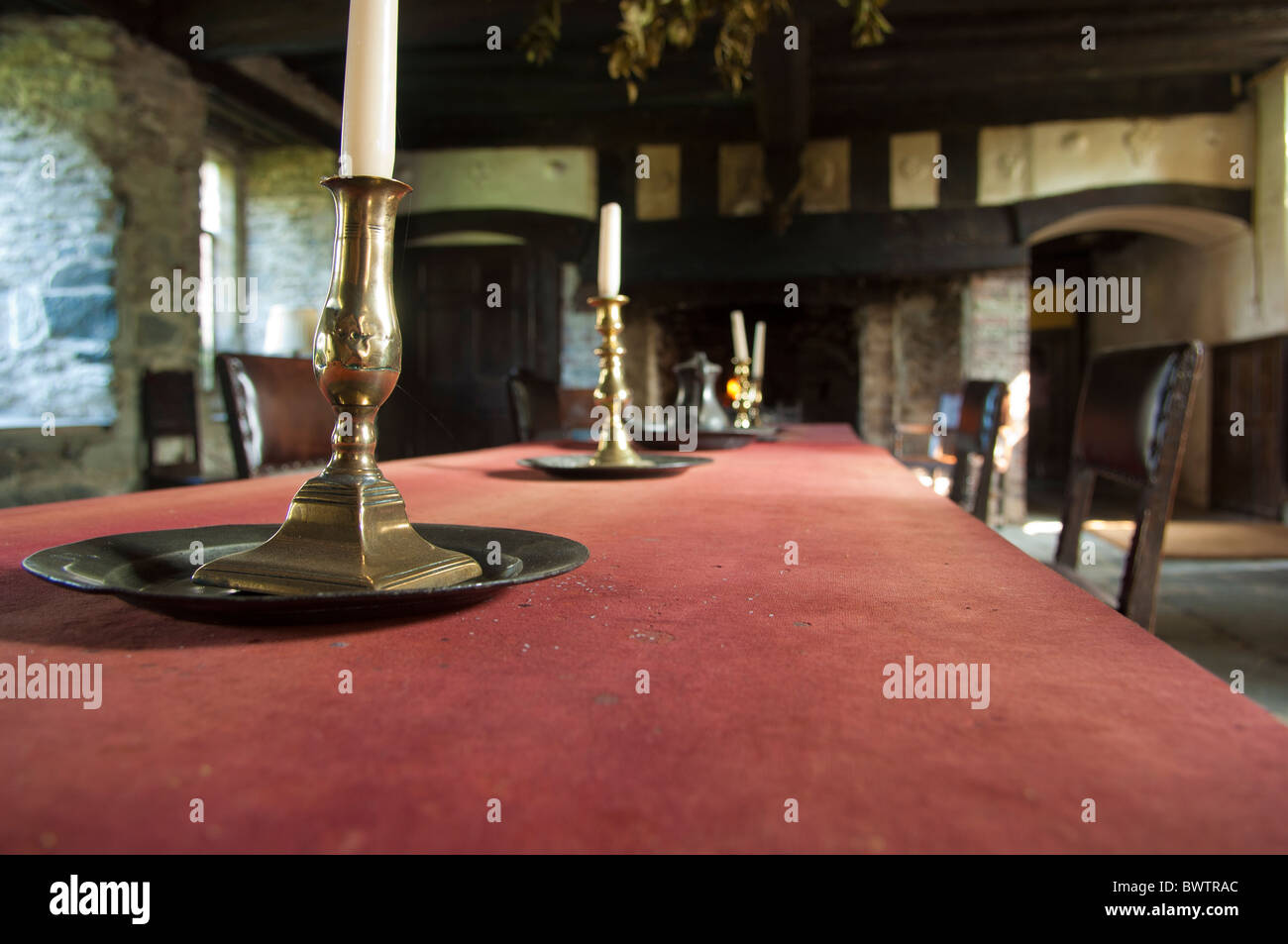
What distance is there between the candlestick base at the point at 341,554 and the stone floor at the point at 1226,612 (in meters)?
1.71

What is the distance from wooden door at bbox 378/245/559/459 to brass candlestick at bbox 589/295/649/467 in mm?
4600

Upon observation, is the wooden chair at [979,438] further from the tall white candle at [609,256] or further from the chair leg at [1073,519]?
the tall white candle at [609,256]

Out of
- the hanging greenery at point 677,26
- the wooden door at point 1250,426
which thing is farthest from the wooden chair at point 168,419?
the wooden door at point 1250,426

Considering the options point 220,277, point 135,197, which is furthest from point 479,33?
point 220,277

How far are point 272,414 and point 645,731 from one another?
161 cm

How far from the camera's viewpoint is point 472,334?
5.97m

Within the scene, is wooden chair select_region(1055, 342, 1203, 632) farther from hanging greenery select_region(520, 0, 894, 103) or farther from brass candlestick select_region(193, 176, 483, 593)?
brass candlestick select_region(193, 176, 483, 593)

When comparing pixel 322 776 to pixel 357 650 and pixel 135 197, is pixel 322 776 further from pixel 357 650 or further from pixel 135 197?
pixel 135 197

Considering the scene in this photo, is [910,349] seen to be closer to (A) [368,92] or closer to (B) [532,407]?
(B) [532,407]

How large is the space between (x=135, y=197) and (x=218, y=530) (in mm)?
3977

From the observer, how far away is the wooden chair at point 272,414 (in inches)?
61.6

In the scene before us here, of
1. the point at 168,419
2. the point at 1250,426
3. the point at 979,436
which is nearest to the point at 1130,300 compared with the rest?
the point at 1250,426

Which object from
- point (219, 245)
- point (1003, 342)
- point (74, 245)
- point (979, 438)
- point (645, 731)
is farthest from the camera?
point (1003, 342)

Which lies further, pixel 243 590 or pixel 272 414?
pixel 272 414
